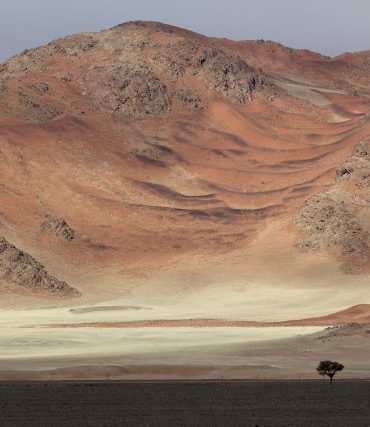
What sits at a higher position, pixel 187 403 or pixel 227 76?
pixel 227 76

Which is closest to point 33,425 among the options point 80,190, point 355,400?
point 355,400

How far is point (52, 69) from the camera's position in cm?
14962

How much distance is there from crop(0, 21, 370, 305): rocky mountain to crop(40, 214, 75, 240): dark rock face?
0.17 metres

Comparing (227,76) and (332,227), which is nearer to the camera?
(332,227)

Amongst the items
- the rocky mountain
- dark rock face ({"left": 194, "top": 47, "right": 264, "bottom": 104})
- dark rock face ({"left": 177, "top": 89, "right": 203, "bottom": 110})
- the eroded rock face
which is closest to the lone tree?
the rocky mountain

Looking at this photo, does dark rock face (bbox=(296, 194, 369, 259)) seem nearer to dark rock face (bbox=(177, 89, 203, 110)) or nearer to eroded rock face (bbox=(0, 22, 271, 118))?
eroded rock face (bbox=(0, 22, 271, 118))

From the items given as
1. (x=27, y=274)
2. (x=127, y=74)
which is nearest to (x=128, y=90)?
(x=127, y=74)

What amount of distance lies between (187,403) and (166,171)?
314ft

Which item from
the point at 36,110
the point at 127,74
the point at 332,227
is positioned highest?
the point at 127,74

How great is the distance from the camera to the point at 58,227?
108562 millimetres

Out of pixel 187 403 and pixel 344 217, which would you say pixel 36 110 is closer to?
pixel 344 217

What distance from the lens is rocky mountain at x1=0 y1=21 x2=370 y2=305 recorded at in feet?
331

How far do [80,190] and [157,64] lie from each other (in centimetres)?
3922

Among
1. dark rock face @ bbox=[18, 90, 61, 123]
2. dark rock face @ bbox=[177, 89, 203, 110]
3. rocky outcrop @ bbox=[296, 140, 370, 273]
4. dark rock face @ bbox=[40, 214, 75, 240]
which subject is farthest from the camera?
dark rock face @ bbox=[177, 89, 203, 110]
